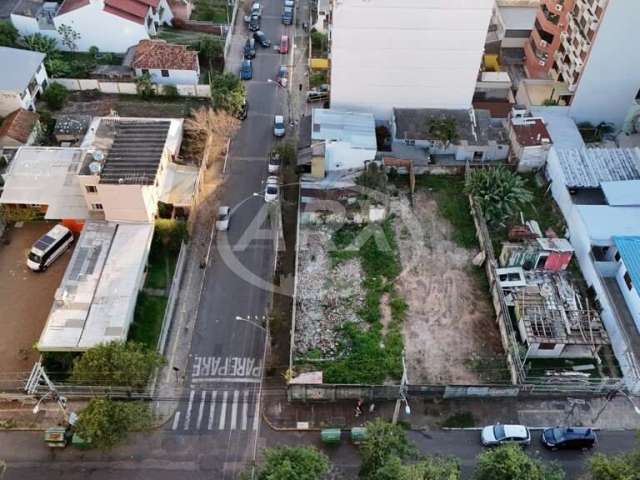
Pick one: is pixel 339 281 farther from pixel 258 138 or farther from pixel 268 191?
pixel 258 138

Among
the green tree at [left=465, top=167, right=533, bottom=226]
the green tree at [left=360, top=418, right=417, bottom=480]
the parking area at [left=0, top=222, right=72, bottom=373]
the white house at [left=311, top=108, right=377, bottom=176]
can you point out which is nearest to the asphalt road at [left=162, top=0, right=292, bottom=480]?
the white house at [left=311, top=108, right=377, bottom=176]

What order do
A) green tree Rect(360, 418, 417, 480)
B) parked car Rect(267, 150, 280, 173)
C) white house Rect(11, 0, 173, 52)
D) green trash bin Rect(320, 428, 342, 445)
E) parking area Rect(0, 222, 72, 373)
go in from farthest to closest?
white house Rect(11, 0, 173, 52) < parked car Rect(267, 150, 280, 173) < parking area Rect(0, 222, 72, 373) < green trash bin Rect(320, 428, 342, 445) < green tree Rect(360, 418, 417, 480)

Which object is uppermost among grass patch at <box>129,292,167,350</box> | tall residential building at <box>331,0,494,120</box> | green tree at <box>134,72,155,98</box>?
green tree at <box>134,72,155,98</box>

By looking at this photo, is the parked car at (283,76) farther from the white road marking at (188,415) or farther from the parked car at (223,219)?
the white road marking at (188,415)

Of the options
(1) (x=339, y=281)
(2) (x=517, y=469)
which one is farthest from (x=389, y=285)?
(2) (x=517, y=469)

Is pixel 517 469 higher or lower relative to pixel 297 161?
lower

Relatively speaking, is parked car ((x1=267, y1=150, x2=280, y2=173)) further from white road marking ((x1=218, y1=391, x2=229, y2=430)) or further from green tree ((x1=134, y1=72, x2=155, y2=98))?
white road marking ((x1=218, y1=391, x2=229, y2=430))

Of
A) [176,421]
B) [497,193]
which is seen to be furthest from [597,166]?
[176,421]

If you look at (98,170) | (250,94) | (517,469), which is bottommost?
(517,469)
